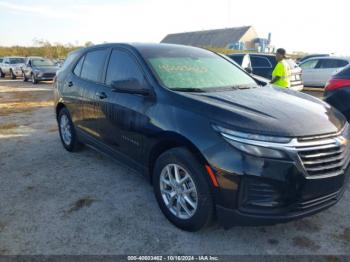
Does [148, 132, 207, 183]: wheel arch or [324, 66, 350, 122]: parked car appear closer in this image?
[148, 132, 207, 183]: wheel arch

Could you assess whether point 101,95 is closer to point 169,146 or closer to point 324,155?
point 169,146

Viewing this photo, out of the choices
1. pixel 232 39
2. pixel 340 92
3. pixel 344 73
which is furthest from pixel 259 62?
pixel 232 39

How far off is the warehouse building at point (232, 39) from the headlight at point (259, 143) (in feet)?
169

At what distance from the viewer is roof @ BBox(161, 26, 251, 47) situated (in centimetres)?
5412

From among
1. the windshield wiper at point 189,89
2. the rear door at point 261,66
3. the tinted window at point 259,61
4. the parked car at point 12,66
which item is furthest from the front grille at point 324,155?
the parked car at point 12,66

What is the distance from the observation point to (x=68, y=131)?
16.7 ft

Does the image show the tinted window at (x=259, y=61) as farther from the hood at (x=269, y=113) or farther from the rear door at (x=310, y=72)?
the hood at (x=269, y=113)

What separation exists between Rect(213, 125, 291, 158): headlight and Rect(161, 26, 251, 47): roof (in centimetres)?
5411

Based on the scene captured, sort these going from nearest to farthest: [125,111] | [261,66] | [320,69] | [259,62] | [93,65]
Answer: [125,111] → [93,65] → [261,66] → [259,62] → [320,69]

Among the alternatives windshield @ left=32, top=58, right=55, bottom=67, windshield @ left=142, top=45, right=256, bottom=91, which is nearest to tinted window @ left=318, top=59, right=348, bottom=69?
windshield @ left=142, top=45, right=256, bottom=91

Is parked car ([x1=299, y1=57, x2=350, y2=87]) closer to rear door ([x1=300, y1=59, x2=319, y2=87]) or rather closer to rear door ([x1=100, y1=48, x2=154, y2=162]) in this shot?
rear door ([x1=300, y1=59, x2=319, y2=87])

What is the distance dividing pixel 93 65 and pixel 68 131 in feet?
4.61

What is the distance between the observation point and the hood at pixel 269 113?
238 cm

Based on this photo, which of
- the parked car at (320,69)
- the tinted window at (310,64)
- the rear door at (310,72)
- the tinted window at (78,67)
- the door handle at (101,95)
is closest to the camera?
the door handle at (101,95)
